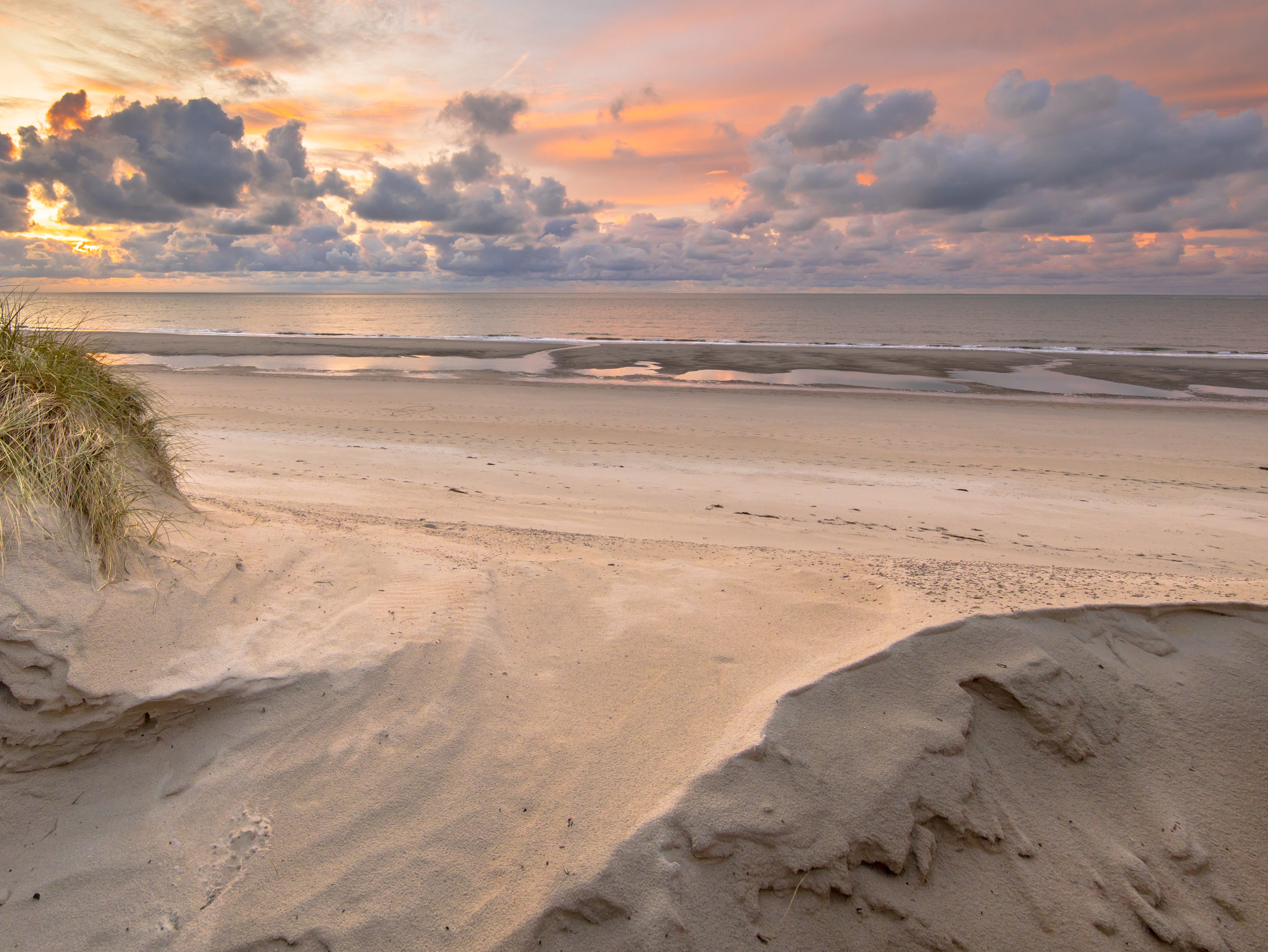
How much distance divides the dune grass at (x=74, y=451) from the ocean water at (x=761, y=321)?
187cm

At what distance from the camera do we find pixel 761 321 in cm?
7025

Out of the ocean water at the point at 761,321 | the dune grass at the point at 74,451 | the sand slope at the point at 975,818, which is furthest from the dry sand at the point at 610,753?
the ocean water at the point at 761,321

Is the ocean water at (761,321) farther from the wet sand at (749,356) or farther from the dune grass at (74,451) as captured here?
the wet sand at (749,356)

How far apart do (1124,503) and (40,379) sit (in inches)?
451

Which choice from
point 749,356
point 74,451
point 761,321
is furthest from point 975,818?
point 761,321

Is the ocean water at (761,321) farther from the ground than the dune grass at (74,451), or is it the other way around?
the dune grass at (74,451)

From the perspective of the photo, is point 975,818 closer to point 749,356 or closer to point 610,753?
point 610,753

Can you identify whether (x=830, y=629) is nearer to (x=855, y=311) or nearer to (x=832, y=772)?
(x=832, y=772)

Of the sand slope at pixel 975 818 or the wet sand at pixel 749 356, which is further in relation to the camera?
the wet sand at pixel 749 356

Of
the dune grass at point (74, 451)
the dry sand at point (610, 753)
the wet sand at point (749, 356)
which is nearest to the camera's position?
the dry sand at point (610, 753)

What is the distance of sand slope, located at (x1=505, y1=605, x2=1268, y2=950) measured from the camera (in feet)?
7.54

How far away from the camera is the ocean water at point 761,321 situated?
45312 millimetres

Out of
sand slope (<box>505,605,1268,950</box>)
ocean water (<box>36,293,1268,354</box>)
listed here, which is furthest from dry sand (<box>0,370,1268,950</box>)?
ocean water (<box>36,293,1268,354</box>)

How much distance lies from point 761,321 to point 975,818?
2795 inches
